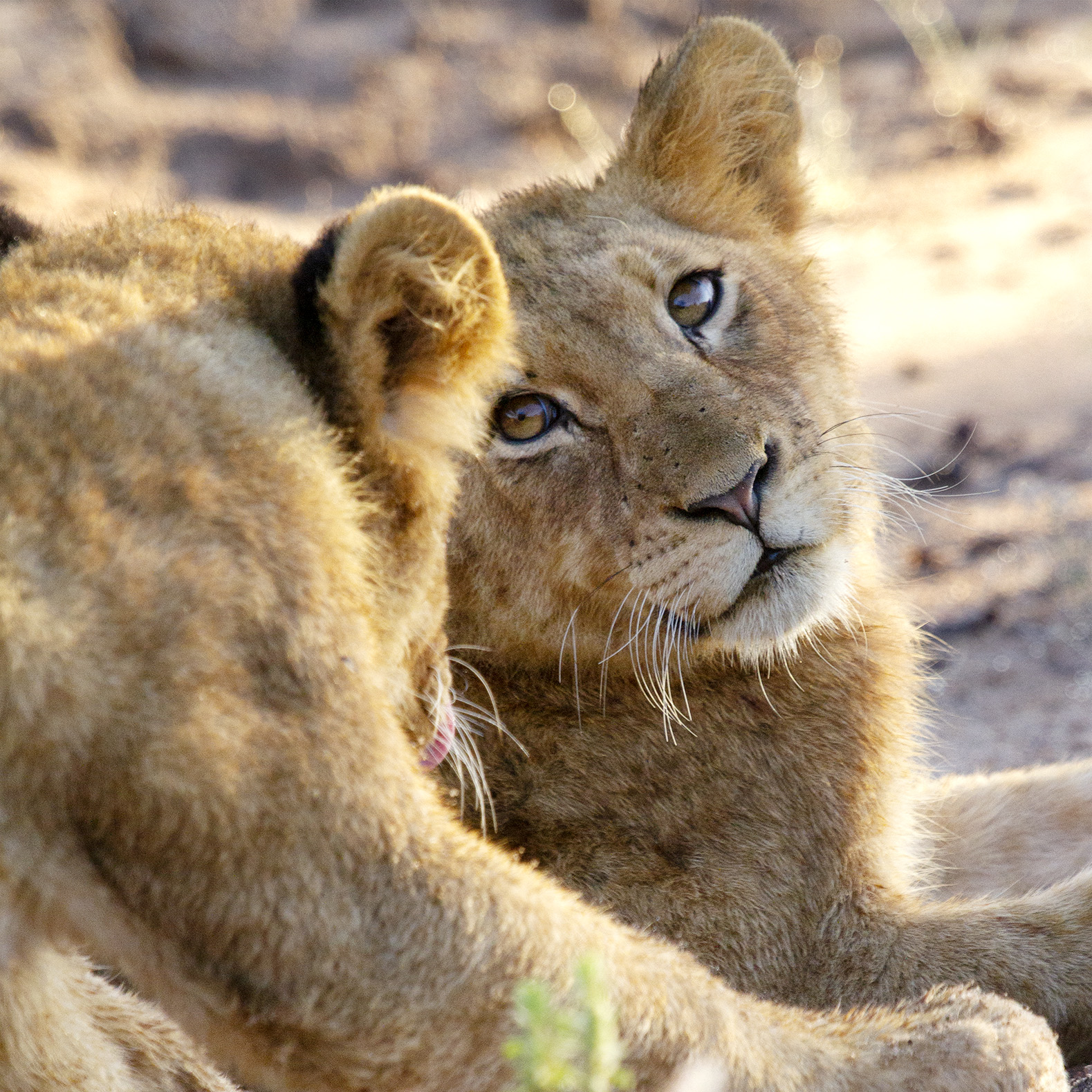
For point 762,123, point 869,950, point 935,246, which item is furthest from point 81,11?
point 869,950

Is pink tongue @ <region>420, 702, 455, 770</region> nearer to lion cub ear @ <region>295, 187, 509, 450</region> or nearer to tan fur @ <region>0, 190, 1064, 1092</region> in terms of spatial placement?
tan fur @ <region>0, 190, 1064, 1092</region>

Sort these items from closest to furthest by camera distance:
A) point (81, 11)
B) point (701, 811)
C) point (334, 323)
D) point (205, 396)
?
point (205, 396), point (334, 323), point (701, 811), point (81, 11)

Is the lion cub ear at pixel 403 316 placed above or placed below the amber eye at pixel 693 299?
above

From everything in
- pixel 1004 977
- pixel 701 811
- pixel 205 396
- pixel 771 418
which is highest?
pixel 205 396

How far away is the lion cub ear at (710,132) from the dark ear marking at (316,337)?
1545 mm

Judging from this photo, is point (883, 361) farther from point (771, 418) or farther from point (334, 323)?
point (334, 323)

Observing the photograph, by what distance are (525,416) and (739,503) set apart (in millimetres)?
510

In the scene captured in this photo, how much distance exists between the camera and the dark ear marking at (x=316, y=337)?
2.02 metres

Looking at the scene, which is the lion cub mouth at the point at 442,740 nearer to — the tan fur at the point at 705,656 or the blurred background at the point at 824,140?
the tan fur at the point at 705,656

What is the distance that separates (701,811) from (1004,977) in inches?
25.5

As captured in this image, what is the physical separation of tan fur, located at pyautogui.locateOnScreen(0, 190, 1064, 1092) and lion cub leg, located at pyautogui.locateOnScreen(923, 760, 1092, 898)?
61.6 inches

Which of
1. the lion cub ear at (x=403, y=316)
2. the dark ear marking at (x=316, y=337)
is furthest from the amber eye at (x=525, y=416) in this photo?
the dark ear marking at (x=316, y=337)

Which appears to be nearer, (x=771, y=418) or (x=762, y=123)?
(x=771, y=418)

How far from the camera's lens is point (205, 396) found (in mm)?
1870
